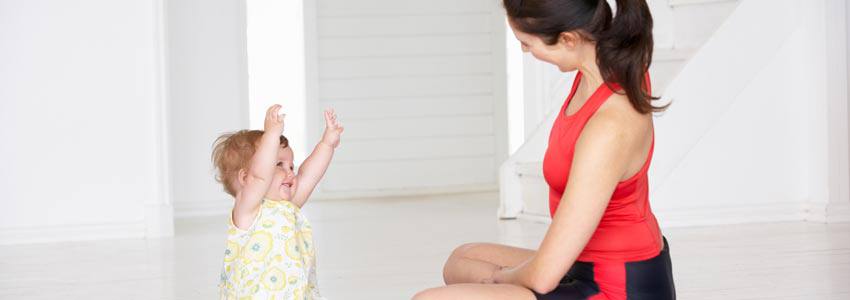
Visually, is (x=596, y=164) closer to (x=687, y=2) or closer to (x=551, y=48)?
(x=551, y=48)

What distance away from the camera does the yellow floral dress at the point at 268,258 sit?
2404mm

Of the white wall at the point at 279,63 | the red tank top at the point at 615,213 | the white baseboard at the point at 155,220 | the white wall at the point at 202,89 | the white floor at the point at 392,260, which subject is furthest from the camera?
the white wall at the point at 279,63

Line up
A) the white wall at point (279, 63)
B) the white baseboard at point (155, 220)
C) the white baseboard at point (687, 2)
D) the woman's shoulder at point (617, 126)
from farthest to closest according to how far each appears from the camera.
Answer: the white wall at point (279, 63)
the white baseboard at point (687, 2)
the white baseboard at point (155, 220)
the woman's shoulder at point (617, 126)

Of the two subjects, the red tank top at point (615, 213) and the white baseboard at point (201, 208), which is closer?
the red tank top at point (615, 213)

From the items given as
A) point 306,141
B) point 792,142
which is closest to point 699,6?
point 792,142

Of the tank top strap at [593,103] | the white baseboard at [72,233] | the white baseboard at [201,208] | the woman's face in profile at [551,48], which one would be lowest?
the white baseboard at [201,208]

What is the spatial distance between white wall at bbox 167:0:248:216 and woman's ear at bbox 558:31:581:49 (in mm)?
4252

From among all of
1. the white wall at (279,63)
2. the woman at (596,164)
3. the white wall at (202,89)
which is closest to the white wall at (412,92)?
the white wall at (279,63)

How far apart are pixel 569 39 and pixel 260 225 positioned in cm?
85

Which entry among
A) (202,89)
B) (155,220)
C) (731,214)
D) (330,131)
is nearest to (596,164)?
(330,131)

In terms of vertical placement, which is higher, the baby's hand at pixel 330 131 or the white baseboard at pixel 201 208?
the baby's hand at pixel 330 131

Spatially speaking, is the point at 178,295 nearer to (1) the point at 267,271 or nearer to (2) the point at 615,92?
(1) the point at 267,271

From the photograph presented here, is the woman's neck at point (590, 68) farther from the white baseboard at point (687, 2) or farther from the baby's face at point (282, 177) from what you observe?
the white baseboard at point (687, 2)

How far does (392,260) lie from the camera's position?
401cm
